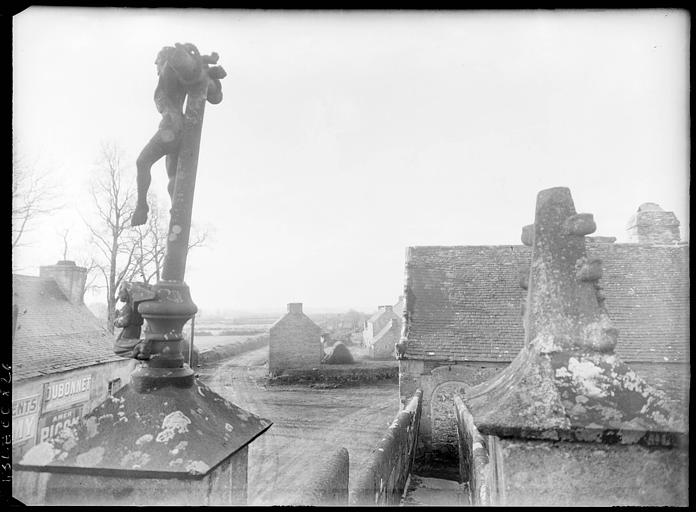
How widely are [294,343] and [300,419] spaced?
13654 millimetres

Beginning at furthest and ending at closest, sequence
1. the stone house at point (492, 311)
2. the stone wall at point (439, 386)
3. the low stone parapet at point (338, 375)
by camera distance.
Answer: the low stone parapet at point (338, 375), the stone wall at point (439, 386), the stone house at point (492, 311)

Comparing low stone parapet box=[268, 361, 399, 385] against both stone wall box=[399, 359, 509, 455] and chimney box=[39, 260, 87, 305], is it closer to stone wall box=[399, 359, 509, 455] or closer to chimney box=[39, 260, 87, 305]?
chimney box=[39, 260, 87, 305]

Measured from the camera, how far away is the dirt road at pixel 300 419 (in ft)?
51.9

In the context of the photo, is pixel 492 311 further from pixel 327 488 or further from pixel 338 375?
pixel 338 375

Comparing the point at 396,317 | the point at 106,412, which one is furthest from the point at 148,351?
the point at 396,317

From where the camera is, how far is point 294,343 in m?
37.7

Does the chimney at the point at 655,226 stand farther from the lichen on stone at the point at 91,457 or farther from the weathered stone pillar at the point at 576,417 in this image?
the lichen on stone at the point at 91,457

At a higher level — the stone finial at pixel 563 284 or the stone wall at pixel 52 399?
the stone finial at pixel 563 284

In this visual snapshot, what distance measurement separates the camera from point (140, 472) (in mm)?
1966

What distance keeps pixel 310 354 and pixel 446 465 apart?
76.8 ft

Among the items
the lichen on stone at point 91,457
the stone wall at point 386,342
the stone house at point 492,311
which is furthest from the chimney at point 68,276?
the stone wall at point 386,342

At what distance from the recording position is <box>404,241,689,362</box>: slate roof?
16.8 m

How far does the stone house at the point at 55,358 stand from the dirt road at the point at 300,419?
661cm
